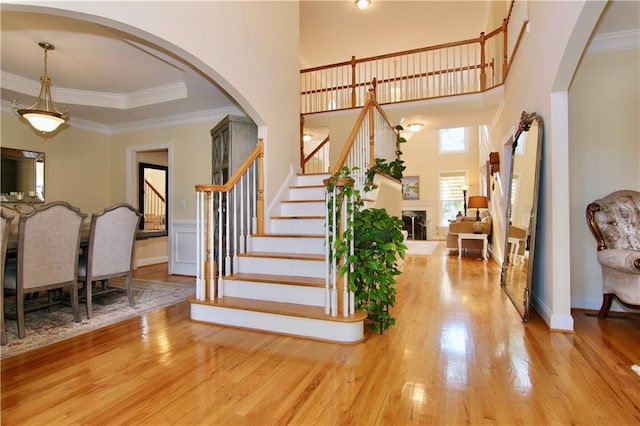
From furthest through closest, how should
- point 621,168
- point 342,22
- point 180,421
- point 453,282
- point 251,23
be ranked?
point 342,22
point 453,282
point 251,23
point 621,168
point 180,421

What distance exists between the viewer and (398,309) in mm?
3027

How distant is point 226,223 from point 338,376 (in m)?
1.77

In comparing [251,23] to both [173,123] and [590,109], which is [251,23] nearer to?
[173,123]

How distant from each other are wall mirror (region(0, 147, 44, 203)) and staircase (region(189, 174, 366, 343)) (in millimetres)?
3726

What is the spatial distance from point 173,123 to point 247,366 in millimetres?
4441

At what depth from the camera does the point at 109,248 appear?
9.82 feet

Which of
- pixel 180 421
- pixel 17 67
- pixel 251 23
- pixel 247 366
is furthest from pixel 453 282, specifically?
pixel 17 67

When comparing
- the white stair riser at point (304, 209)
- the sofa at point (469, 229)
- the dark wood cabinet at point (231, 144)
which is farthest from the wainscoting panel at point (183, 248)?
the sofa at point (469, 229)

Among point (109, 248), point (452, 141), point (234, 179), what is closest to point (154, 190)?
point (109, 248)

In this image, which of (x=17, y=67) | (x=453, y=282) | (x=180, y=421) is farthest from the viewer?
(x=453, y=282)

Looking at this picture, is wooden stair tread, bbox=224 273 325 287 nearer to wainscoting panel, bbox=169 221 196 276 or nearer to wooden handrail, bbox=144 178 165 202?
wainscoting panel, bbox=169 221 196 276

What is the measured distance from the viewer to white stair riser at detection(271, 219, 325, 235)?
348 cm

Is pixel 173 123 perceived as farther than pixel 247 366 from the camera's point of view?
Yes

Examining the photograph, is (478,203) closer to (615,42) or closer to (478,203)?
(478,203)
